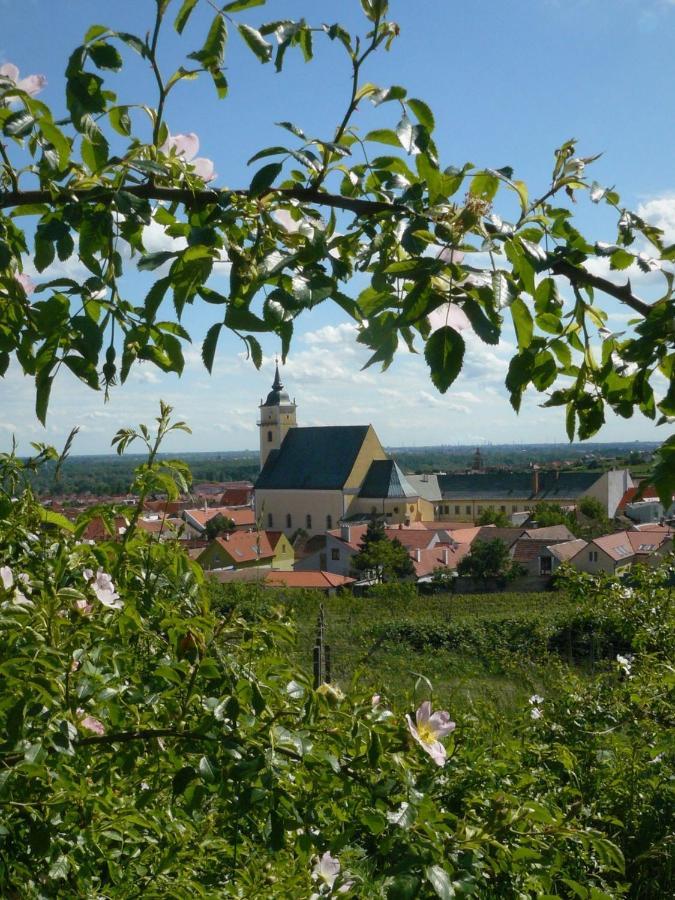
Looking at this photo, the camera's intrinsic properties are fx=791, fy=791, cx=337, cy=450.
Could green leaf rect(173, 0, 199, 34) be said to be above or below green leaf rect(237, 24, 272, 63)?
above

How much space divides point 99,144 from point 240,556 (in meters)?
16.8

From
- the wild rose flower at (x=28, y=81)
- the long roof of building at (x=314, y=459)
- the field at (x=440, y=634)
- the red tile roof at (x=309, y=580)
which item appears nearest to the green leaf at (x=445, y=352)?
the wild rose flower at (x=28, y=81)

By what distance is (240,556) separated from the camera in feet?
56.7

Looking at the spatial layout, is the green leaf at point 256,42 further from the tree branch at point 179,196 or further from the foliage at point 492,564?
the foliage at point 492,564

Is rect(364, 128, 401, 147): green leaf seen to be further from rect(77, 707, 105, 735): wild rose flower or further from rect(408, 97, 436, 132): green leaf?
rect(77, 707, 105, 735): wild rose flower

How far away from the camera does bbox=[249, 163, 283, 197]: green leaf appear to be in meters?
0.70

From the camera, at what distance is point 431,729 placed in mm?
876

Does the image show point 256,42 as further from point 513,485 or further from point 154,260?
point 513,485

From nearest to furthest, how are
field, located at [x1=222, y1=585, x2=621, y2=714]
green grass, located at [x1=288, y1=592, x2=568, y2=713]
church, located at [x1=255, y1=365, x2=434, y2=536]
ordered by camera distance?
1. green grass, located at [x1=288, y1=592, x2=568, y2=713]
2. field, located at [x1=222, y1=585, x2=621, y2=714]
3. church, located at [x1=255, y1=365, x2=434, y2=536]

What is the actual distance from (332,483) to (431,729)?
125ft

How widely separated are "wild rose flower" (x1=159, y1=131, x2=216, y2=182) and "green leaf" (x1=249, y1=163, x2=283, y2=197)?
0.74ft

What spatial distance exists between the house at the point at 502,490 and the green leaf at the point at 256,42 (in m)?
41.9

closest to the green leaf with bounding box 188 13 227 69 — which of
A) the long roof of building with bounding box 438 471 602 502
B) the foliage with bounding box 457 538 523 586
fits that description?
the foliage with bounding box 457 538 523 586

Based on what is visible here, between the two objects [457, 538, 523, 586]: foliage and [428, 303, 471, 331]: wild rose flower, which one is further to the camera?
[457, 538, 523, 586]: foliage
